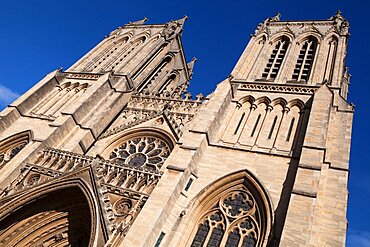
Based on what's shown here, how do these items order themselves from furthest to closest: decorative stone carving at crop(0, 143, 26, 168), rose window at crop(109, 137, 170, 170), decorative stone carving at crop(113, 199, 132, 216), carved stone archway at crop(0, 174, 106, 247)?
decorative stone carving at crop(0, 143, 26, 168) < rose window at crop(109, 137, 170, 170) < carved stone archway at crop(0, 174, 106, 247) < decorative stone carving at crop(113, 199, 132, 216)

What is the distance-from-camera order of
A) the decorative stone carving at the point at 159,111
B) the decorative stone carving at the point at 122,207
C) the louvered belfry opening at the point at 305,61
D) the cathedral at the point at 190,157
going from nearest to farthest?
the cathedral at the point at 190,157
the decorative stone carving at the point at 122,207
the decorative stone carving at the point at 159,111
the louvered belfry opening at the point at 305,61

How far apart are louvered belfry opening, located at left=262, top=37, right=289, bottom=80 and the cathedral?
0.10 meters

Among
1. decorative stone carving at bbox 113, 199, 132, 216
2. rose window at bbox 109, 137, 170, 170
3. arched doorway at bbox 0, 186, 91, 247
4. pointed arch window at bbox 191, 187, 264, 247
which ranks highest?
rose window at bbox 109, 137, 170, 170

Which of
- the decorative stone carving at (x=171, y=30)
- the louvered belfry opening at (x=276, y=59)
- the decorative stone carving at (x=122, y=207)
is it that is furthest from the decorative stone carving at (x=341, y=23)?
the decorative stone carving at (x=122, y=207)

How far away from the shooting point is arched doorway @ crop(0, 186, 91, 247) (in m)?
10.4

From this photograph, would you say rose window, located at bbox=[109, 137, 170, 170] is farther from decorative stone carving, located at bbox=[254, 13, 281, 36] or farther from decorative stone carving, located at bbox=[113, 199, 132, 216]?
decorative stone carving, located at bbox=[254, 13, 281, 36]

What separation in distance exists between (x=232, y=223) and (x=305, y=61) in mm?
10147

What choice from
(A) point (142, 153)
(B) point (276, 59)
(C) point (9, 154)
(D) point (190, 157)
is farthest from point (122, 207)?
(B) point (276, 59)

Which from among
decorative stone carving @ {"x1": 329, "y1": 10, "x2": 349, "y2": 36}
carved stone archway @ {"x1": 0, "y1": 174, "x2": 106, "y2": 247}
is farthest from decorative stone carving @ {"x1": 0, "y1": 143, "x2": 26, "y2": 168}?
decorative stone carving @ {"x1": 329, "y1": 10, "x2": 349, "y2": 36}

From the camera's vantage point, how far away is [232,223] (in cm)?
959

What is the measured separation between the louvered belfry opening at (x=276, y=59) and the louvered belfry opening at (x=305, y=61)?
2.76ft

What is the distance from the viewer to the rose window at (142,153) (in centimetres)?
1309

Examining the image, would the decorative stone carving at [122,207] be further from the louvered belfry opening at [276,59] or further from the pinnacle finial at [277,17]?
the pinnacle finial at [277,17]

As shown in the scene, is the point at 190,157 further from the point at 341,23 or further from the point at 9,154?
the point at 341,23
